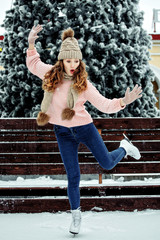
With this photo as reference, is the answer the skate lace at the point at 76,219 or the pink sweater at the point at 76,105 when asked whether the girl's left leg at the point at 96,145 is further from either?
the skate lace at the point at 76,219

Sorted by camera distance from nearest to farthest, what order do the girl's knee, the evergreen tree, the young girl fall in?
the young girl
the girl's knee
the evergreen tree

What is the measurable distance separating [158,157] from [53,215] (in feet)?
5.34

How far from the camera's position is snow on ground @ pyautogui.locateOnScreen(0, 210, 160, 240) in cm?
281

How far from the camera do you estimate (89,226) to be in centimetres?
315

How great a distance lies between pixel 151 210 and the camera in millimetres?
3758

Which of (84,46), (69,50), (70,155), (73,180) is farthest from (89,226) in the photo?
(84,46)

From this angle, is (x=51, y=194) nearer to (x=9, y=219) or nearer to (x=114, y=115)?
(x=9, y=219)

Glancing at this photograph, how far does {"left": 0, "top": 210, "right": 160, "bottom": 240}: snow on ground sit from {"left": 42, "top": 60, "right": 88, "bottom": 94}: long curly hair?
1.37 m

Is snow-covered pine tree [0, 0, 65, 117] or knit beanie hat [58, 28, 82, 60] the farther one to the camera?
snow-covered pine tree [0, 0, 65, 117]

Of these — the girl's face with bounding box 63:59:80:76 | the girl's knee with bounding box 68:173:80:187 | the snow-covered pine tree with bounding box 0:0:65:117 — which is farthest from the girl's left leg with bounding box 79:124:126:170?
the snow-covered pine tree with bounding box 0:0:65:117

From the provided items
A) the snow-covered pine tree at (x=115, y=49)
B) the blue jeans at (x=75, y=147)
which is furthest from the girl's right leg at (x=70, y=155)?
the snow-covered pine tree at (x=115, y=49)

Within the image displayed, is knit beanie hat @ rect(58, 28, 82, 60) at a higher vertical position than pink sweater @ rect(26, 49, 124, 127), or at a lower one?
higher

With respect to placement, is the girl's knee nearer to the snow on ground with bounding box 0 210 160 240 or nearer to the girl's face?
the snow on ground with bounding box 0 210 160 240

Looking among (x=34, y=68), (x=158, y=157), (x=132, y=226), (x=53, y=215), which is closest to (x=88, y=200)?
(x=53, y=215)
